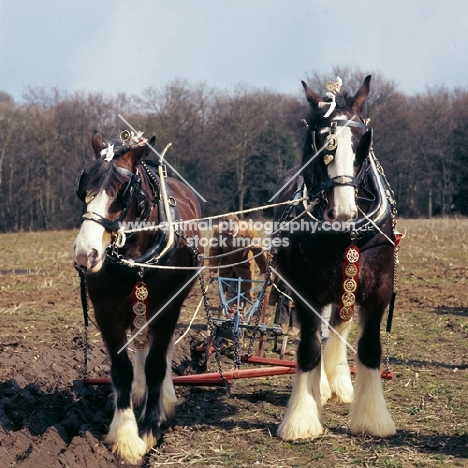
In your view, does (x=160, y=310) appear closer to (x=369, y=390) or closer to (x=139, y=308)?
(x=139, y=308)

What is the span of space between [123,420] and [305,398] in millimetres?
1296

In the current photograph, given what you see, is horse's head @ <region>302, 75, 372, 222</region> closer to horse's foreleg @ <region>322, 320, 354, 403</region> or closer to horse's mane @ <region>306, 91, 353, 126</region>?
horse's mane @ <region>306, 91, 353, 126</region>

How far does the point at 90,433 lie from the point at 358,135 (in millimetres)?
2697

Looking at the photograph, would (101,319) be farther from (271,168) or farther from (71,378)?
(271,168)

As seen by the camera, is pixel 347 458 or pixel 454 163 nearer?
pixel 347 458

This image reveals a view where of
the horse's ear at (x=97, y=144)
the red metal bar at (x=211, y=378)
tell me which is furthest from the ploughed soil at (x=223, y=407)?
the horse's ear at (x=97, y=144)

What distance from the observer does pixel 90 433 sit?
4.60m

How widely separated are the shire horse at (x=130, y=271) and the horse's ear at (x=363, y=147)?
139cm

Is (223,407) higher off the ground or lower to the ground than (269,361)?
lower

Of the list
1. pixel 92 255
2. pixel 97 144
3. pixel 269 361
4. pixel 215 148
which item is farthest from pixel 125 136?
pixel 215 148

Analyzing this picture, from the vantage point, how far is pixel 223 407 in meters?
5.77

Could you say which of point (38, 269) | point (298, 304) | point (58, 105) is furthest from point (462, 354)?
point (58, 105)

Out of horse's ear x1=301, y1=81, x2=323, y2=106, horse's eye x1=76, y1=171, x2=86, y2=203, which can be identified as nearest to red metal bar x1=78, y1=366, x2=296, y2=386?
horse's eye x1=76, y1=171, x2=86, y2=203

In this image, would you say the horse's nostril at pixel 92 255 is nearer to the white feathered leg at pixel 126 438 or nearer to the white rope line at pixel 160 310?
the white rope line at pixel 160 310
